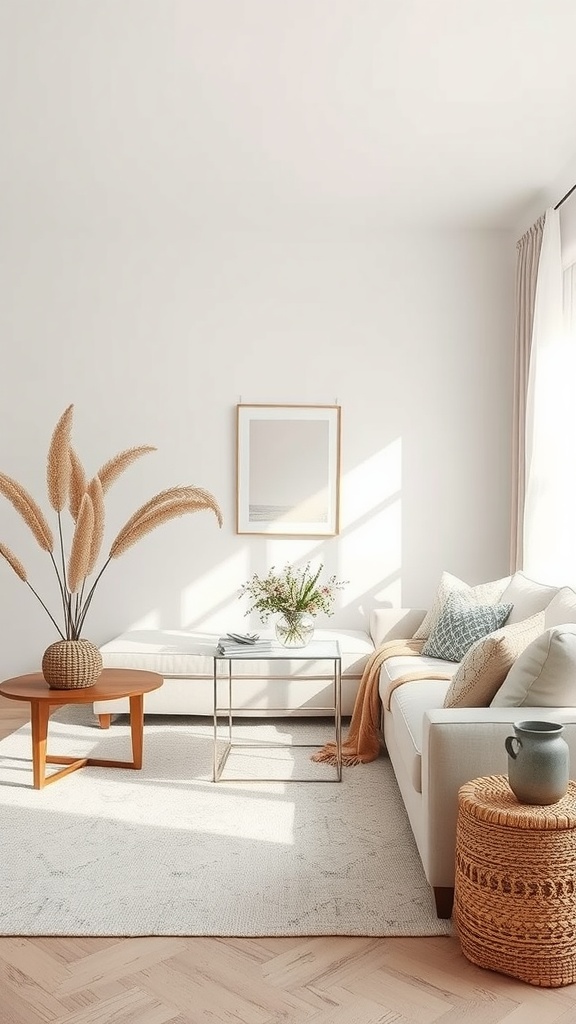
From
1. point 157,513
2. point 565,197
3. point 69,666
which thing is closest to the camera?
point 69,666

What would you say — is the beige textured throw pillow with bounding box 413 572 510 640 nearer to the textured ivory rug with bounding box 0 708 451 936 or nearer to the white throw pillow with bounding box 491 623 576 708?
the textured ivory rug with bounding box 0 708 451 936

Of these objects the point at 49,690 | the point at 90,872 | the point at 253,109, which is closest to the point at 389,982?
the point at 90,872

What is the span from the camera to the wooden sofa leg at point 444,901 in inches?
106

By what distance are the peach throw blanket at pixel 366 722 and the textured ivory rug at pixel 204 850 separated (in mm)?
83

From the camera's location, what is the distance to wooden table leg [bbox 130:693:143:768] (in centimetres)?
409

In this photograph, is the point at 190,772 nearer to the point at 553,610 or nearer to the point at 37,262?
the point at 553,610

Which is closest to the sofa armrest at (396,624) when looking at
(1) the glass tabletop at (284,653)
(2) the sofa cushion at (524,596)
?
(2) the sofa cushion at (524,596)

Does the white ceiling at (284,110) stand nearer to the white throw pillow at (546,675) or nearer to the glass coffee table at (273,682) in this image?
the white throw pillow at (546,675)

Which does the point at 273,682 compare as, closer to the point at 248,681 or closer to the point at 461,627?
the point at 248,681

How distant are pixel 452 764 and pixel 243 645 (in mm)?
1714

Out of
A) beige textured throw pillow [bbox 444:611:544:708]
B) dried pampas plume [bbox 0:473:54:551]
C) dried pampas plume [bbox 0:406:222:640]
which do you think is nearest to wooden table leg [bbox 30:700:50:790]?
dried pampas plume [bbox 0:406:222:640]

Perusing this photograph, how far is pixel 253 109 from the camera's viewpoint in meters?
3.99

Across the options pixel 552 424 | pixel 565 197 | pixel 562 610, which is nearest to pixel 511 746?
pixel 562 610

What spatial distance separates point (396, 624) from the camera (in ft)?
17.0
